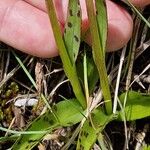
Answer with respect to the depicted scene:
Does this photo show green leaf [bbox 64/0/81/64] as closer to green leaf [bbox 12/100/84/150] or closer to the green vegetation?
the green vegetation

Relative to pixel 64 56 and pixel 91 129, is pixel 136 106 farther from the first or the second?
pixel 64 56

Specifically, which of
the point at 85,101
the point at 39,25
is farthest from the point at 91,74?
the point at 39,25

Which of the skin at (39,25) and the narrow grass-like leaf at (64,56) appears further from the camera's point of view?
the skin at (39,25)

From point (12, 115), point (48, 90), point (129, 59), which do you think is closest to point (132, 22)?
point (129, 59)

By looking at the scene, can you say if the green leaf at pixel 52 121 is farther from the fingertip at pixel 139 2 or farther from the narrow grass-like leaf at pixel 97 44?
the fingertip at pixel 139 2

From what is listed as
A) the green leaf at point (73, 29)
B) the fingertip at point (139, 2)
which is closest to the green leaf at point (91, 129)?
Result: the green leaf at point (73, 29)

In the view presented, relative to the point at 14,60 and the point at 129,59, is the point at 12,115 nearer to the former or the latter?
the point at 14,60
